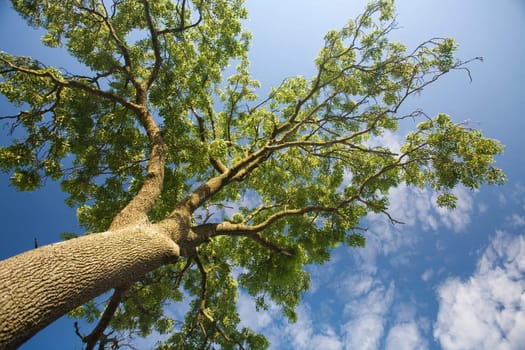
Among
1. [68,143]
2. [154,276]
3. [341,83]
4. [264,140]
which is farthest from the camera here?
[264,140]

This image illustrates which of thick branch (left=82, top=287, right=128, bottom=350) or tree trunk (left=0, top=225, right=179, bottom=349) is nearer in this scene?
tree trunk (left=0, top=225, right=179, bottom=349)

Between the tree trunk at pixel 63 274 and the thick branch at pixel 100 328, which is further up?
the thick branch at pixel 100 328

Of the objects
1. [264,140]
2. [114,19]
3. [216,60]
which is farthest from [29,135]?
[264,140]

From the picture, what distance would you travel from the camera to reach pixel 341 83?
870 cm

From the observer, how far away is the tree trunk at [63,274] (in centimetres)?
256

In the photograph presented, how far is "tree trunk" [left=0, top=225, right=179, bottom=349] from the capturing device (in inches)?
101

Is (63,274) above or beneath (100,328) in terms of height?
beneath

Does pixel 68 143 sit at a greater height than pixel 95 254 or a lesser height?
greater

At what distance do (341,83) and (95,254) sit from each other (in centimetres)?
778

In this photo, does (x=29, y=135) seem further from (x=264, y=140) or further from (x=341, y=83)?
(x=341, y=83)

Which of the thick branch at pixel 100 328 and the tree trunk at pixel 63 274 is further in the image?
the thick branch at pixel 100 328

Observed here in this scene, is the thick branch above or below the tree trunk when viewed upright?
above

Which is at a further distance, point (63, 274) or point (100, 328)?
point (100, 328)

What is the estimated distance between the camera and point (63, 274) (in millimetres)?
3061
